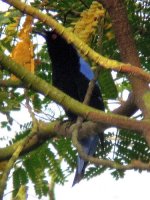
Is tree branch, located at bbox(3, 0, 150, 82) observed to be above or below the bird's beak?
below

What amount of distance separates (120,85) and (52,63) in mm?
537

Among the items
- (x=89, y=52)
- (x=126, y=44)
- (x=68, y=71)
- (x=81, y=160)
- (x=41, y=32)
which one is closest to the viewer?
(x=89, y=52)

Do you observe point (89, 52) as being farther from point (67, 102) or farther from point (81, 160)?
point (81, 160)

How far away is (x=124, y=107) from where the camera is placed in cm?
248

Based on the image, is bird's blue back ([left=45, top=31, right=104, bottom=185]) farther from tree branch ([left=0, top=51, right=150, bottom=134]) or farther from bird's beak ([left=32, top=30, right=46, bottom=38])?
tree branch ([left=0, top=51, right=150, bottom=134])

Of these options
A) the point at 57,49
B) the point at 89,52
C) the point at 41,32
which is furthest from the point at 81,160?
the point at 89,52

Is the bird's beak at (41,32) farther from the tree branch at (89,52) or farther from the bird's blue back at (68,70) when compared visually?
the tree branch at (89,52)

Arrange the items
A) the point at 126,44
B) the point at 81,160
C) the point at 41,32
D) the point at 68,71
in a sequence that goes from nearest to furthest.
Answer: the point at 126,44 < the point at 81,160 < the point at 41,32 < the point at 68,71

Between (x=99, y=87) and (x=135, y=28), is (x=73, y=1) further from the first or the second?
(x=99, y=87)

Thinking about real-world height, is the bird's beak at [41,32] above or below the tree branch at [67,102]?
above

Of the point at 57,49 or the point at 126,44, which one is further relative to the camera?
the point at 57,49

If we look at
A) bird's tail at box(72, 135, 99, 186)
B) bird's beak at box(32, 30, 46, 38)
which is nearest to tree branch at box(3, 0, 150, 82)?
bird's beak at box(32, 30, 46, 38)

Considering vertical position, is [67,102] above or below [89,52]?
below

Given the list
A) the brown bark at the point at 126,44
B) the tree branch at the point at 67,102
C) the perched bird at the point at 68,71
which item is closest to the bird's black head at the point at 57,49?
the perched bird at the point at 68,71
